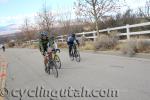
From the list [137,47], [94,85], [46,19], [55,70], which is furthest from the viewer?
[46,19]

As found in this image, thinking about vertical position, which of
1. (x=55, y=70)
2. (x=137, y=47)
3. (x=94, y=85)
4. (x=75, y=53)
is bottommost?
(x=94, y=85)

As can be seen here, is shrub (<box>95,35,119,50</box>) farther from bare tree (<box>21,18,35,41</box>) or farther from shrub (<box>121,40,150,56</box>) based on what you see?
bare tree (<box>21,18,35,41</box>)

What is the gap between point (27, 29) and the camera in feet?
253

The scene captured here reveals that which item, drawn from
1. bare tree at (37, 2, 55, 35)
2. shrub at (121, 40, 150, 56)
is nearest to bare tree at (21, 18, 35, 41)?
bare tree at (37, 2, 55, 35)

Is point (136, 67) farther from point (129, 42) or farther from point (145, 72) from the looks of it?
point (129, 42)

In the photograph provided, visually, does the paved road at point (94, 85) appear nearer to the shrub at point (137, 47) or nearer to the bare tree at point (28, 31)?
the shrub at point (137, 47)

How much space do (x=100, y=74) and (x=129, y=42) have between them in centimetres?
631

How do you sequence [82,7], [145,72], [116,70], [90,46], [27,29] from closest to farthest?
1. [145,72]
2. [116,70]
3. [90,46]
4. [82,7]
5. [27,29]

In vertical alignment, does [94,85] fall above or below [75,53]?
below

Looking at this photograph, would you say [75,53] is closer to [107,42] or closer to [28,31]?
[107,42]

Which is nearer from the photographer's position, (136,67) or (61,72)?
(136,67)

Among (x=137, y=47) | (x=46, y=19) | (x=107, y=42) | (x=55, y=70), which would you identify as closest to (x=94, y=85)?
(x=55, y=70)

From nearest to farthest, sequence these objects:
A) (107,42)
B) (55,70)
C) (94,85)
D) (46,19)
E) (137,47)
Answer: (94,85) → (55,70) → (137,47) → (107,42) → (46,19)

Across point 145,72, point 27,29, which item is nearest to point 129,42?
point 145,72
